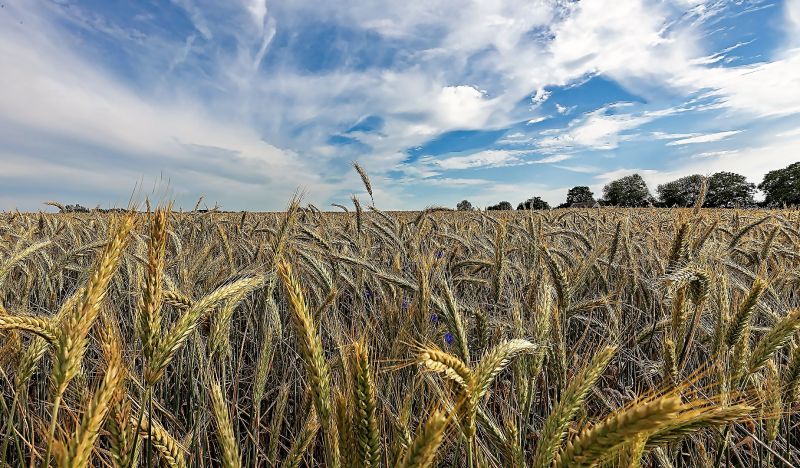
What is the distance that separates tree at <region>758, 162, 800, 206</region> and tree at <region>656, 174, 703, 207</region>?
9551 millimetres

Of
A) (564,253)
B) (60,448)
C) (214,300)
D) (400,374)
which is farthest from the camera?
(564,253)

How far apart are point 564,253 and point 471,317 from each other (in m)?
1.29

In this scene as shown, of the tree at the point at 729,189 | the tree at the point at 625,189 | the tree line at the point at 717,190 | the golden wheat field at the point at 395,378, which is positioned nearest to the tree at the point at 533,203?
the golden wheat field at the point at 395,378

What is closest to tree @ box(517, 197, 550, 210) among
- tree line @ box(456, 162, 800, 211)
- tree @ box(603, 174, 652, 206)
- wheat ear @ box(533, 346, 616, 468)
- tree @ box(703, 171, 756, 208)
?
wheat ear @ box(533, 346, 616, 468)

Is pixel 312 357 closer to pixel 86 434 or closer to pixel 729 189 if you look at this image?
pixel 86 434

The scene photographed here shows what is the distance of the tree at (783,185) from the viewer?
197 feet

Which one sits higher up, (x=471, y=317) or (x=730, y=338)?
(x=730, y=338)

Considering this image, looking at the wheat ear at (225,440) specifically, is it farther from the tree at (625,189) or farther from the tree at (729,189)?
the tree at (729,189)

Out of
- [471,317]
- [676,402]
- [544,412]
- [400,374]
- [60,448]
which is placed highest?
[676,402]

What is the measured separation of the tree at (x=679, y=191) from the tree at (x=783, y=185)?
9.55 m

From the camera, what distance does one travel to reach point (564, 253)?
10.9 feet

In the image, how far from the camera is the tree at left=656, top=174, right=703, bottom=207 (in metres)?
60.2

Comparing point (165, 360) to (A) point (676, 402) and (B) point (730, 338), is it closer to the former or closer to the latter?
(A) point (676, 402)

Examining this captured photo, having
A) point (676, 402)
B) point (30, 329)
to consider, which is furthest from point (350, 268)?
point (676, 402)
